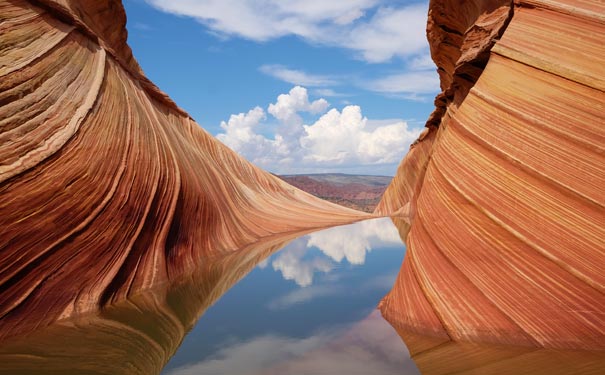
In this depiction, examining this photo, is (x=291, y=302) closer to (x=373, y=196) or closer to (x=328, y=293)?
(x=328, y=293)

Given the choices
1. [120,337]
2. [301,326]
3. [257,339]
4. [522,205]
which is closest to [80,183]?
[120,337]

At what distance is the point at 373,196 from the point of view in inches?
3029

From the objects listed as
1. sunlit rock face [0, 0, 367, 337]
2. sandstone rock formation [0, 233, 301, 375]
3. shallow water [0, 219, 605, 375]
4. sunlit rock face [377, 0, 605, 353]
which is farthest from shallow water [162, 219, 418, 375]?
sunlit rock face [0, 0, 367, 337]

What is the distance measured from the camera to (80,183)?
13.2 ft

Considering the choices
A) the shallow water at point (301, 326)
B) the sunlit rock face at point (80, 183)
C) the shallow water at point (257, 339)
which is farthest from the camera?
the sunlit rock face at point (80, 183)

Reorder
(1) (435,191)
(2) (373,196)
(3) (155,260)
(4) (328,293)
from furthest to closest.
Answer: (2) (373,196) → (3) (155,260) → (4) (328,293) → (1) (435,191)

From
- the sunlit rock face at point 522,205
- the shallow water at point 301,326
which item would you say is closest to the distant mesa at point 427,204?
the sunlit rock face at point 522,205

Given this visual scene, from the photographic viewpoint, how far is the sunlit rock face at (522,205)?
245 centimetres

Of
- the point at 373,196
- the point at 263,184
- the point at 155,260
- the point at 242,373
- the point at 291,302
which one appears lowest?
the point at 242,373

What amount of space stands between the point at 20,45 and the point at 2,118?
0.96 m

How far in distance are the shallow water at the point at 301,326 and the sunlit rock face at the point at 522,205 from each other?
0.26 meters

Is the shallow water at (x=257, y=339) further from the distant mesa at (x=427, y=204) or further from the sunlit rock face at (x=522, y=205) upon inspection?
the sunlit rock face at (x=522, y=205)

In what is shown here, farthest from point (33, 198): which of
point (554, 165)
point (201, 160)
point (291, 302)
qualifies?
point (201, 160)

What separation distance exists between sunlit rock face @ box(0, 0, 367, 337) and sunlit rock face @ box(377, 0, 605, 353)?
2563 mm
